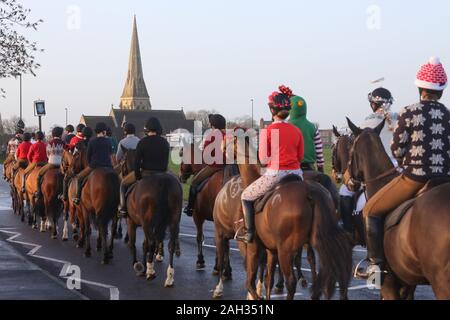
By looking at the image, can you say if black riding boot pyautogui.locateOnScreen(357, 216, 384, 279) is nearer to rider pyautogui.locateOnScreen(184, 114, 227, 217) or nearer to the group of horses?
the group of horses

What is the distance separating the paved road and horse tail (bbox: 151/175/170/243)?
2.59 ft

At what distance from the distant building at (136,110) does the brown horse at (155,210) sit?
152 metres

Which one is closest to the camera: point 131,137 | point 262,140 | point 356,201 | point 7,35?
point 262,140

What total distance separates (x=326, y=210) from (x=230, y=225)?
225 cm

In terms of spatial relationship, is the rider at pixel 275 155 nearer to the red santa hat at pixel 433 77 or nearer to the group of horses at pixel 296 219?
the group of horses at pixel 296 219

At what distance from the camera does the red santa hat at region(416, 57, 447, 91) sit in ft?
22.4

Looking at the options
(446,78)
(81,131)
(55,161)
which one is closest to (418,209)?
(446,78)

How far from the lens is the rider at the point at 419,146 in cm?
669

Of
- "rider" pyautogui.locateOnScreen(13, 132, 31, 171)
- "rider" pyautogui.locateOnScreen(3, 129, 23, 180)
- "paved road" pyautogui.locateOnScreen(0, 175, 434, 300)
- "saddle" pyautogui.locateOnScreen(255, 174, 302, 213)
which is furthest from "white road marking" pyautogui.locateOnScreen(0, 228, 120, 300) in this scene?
"rider" pyautogui.locateOnScreen(3, 129, 23, 180)

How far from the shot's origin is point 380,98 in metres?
9.34

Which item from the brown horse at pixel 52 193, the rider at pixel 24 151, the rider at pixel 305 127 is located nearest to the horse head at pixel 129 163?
the rider at pixel 305 127

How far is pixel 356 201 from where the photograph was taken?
9.91 metres
